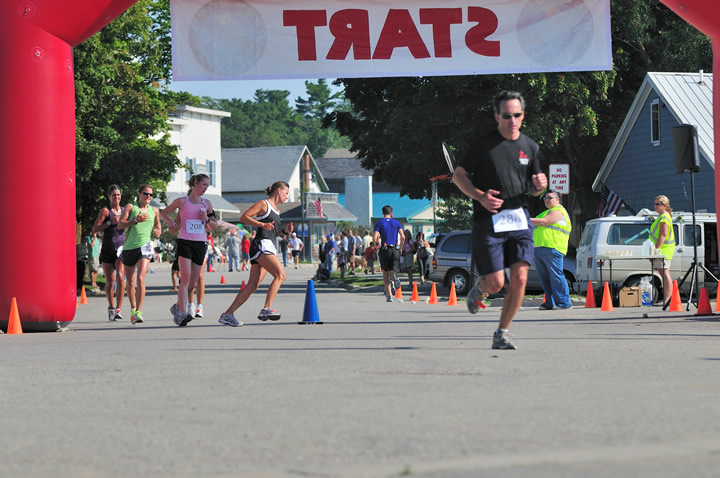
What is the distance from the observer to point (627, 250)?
22.0m

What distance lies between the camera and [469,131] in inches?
1254

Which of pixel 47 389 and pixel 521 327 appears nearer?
pixel 47 389

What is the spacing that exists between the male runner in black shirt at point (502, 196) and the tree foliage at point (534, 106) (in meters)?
19.8

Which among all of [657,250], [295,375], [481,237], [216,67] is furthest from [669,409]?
[657,250]

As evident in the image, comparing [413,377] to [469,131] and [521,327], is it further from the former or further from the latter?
[469,131]

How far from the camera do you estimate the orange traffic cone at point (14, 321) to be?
12703 millimetres

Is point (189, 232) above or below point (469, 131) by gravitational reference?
below

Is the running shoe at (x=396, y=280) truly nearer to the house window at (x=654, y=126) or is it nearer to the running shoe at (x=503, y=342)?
the house window at (x=654, y=126)

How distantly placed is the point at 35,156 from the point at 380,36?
4.58 m

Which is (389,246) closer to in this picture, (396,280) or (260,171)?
(396,280)

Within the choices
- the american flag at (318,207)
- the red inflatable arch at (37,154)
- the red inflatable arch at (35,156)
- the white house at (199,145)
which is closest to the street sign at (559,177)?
the red inflatable arch at (37,154)

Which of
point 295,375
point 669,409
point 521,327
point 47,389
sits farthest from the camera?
point 521,327

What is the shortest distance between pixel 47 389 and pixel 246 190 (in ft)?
290

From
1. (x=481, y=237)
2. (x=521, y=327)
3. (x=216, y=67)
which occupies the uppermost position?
(x=216, y=67)
